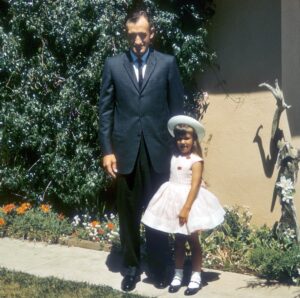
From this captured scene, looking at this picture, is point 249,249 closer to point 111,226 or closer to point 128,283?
point 128,283

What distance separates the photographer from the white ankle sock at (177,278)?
5.36 metres

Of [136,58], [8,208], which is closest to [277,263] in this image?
[136,58]

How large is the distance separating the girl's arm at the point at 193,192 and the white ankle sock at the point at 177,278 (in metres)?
0.47

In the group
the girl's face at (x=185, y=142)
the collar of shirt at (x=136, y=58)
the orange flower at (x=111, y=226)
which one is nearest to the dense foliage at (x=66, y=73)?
the orange flower at (x=111, y=226)

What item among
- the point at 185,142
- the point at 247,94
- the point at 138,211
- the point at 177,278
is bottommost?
the point at 177,278

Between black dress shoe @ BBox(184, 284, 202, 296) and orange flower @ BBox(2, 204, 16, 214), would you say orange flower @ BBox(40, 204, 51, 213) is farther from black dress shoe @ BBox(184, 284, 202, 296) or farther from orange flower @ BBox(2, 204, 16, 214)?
black dress shoe @ BBox(184, 284, 202, 296)

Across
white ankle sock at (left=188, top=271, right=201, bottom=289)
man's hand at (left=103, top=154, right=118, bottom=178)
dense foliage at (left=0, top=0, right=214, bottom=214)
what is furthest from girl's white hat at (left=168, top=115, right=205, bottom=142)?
dense foliage at (left=0, top=0, right=214, bottom=214)

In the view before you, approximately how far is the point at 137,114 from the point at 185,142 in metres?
0.43

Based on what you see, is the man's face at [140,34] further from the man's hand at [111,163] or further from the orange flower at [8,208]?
the orange flower at [8,208]

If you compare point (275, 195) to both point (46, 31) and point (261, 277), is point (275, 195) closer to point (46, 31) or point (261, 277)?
point (261, 277)

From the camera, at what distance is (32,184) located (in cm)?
751

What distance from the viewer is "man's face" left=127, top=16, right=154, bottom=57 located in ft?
16.9

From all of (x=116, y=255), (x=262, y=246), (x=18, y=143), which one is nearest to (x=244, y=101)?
(x=262, y=246)

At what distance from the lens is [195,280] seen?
5.31 metres
